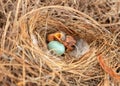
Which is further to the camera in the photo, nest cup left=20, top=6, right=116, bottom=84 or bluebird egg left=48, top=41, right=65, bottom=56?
bluebird egg left=48, top=41, right=65, bottom=56

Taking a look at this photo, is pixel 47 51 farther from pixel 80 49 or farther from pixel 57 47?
pixel 80 49

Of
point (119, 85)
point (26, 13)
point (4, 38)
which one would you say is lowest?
point (119, 85)

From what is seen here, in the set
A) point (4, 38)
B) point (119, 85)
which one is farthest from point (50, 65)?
point (119, 85)

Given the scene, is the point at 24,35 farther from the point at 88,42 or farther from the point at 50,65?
the point at 88,42

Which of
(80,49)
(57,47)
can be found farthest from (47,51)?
(80,49)
